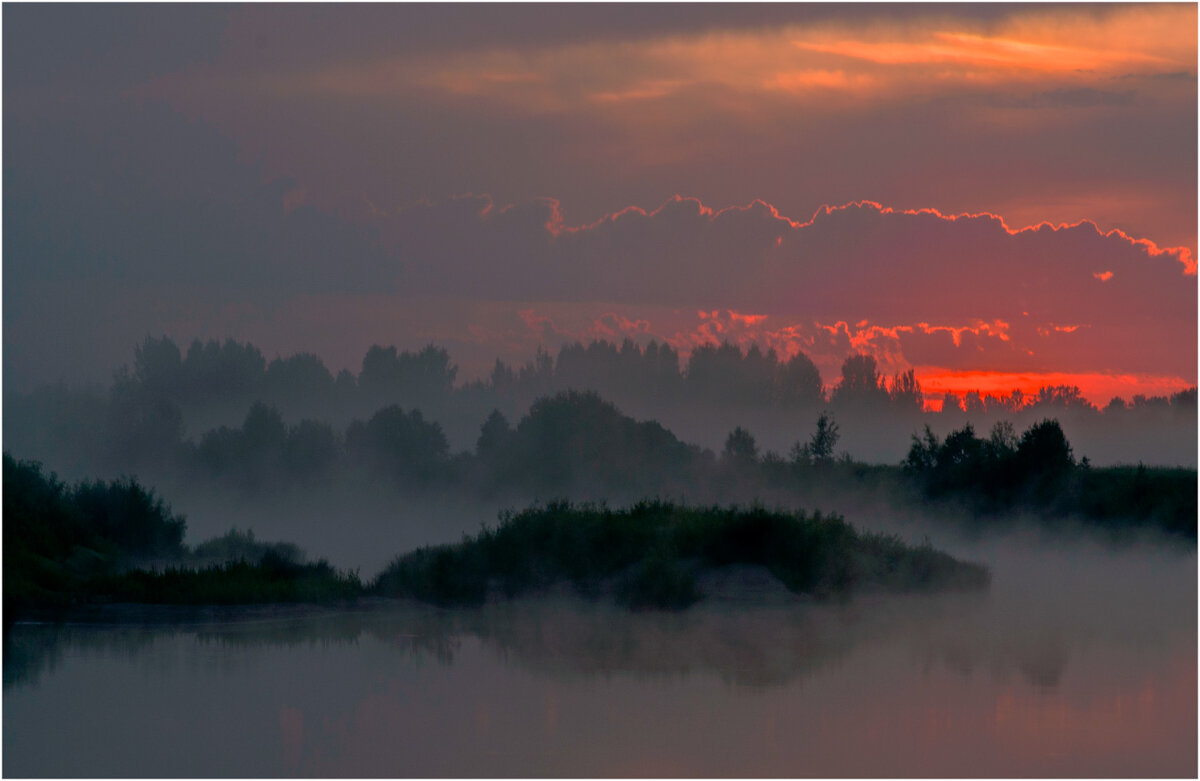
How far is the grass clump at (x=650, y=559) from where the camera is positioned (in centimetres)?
2892

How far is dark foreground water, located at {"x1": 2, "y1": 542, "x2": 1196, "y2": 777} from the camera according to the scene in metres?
16.8

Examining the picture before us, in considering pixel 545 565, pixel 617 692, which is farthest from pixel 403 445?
pixel 617 692

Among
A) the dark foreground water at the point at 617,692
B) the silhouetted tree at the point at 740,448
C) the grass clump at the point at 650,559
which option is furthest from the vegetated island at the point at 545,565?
the silhouetted tree at the point at 740,448

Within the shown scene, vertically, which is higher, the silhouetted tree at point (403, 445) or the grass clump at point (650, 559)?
the silhouetted tree at point (403, 445)

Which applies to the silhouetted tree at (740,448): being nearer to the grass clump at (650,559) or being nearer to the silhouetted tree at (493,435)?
the silhouetted tree at (493,435)

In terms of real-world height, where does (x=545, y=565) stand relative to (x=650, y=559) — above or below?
below

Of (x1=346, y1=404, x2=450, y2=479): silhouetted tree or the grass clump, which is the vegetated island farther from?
(x1=346, y1=404, x2=450, y2=479): silhouetted tree

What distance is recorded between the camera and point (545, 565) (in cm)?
Answer: 2997

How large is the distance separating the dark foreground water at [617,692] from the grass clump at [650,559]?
799 millimetres

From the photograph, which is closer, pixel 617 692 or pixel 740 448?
pixel 617 692

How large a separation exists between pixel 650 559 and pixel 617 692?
820cm

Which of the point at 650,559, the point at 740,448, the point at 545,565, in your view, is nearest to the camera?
the point at 650,559

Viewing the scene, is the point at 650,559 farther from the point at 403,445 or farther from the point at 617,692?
the point at 403,445

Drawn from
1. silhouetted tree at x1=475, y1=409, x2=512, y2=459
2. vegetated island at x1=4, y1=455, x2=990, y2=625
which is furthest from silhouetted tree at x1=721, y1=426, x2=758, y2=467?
vegetated island at x1=4, y1=455, x2=990, y2=625
